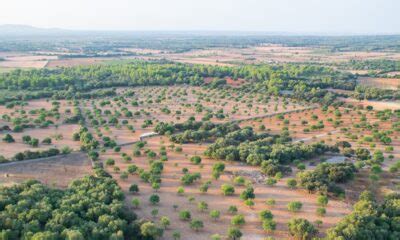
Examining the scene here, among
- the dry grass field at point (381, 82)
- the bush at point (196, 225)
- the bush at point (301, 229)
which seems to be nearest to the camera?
the bush at point (301, 229)

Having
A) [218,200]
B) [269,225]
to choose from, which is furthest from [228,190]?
[269,225]

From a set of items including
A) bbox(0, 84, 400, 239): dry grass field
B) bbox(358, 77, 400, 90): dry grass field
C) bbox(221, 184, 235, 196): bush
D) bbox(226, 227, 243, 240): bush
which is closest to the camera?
bbox(226, 227, 243, 240): bush

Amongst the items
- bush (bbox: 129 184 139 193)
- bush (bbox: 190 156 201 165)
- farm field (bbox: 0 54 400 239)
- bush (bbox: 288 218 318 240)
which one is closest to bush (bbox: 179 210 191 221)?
farm field (bbox: 0 54 400 239)

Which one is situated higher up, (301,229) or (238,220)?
(301,229)

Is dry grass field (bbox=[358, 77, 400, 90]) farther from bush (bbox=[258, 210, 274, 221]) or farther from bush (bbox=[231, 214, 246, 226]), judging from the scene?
bush (bbox=[231, 214, 246, 226])

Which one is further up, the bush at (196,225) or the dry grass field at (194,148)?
the bush at (196,225)

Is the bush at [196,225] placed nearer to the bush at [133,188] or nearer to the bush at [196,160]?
the bush at [133,188]

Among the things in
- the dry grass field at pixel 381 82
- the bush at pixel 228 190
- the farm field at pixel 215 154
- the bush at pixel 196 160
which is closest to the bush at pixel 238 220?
the farm field at pixel 215 154

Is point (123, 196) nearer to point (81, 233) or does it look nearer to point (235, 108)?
point (81, 233)

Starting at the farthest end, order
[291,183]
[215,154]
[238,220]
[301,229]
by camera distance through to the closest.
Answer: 1. [215,154]
2. [291,183]
3. [238,220]
4. [301,229]

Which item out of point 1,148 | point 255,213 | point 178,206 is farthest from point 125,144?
point 255,213

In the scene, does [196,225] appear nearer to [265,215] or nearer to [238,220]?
[238,220]
